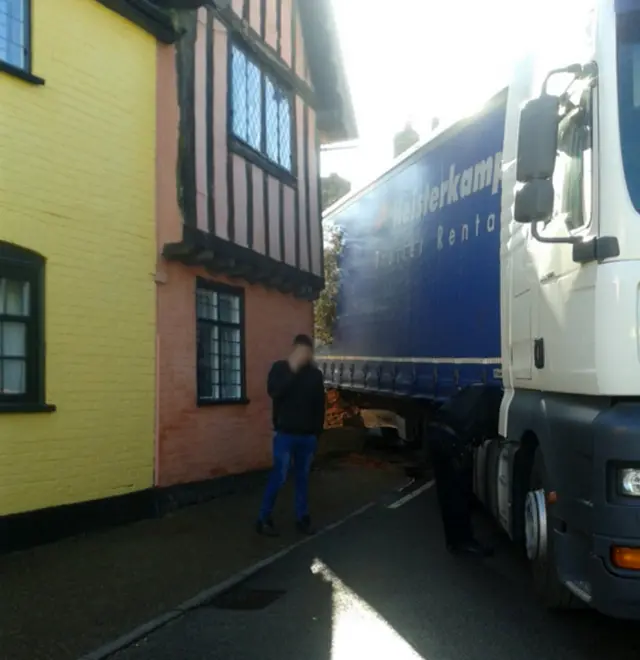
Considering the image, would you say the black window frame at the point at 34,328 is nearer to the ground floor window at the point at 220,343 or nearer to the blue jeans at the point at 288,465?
the blue jeans at the point at 288,465

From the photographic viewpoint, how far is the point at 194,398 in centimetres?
1095

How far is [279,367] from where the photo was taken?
8867 millimetres

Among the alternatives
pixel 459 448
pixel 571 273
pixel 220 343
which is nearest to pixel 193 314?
pixel 220 343

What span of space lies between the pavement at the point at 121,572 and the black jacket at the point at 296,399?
3.44 ft

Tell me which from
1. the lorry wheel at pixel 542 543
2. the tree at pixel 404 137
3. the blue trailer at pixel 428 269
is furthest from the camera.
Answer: the tree at pixel 404 137

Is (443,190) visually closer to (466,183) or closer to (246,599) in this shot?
(466,183)

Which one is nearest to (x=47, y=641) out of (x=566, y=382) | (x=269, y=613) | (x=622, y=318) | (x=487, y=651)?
(x=269, y=613)

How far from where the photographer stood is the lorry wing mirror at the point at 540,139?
4727 mm

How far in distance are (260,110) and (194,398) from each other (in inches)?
171

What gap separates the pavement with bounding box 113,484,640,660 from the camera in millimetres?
5398

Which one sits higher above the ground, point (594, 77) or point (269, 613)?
point (594, 77)

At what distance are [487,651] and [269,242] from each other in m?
8.32

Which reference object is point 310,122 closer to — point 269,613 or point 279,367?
point 279,367

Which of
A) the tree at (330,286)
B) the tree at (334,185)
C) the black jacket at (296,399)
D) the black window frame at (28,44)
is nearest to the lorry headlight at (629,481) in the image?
the black jacket at (296,399)
